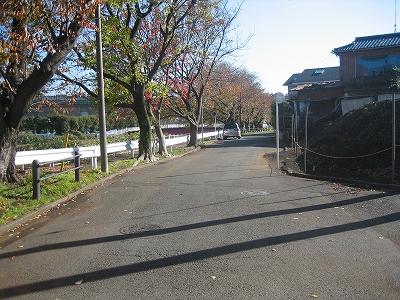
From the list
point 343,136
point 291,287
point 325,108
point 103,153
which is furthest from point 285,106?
point 291,287

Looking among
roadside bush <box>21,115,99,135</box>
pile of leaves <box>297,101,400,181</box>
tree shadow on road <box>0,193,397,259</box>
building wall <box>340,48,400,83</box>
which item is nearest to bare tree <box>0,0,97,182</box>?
tree shadow on road <box>0,193,397,259</box>

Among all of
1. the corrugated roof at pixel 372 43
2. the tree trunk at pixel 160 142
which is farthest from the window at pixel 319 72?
the tree trunk at pixel 160 142

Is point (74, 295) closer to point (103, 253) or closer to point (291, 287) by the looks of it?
point (103, 253)

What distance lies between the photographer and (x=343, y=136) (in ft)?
59.2

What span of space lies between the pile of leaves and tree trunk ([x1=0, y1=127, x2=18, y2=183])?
9.50 metres

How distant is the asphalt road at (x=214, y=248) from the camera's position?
200 inches

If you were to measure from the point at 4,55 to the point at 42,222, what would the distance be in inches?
132

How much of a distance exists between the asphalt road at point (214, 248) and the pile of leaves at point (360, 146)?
301 centimetres

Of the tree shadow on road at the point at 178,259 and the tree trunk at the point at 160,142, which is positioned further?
the tree trunk at the point at 160,142

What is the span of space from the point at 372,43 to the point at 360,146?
23.3 meters

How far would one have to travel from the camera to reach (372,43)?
35875mm

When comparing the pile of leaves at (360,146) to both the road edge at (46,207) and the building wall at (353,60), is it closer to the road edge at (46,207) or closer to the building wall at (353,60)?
the road edge at (46,207)

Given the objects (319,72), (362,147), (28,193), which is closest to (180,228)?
(28,193)

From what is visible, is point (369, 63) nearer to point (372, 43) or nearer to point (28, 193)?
point (372, 43)
